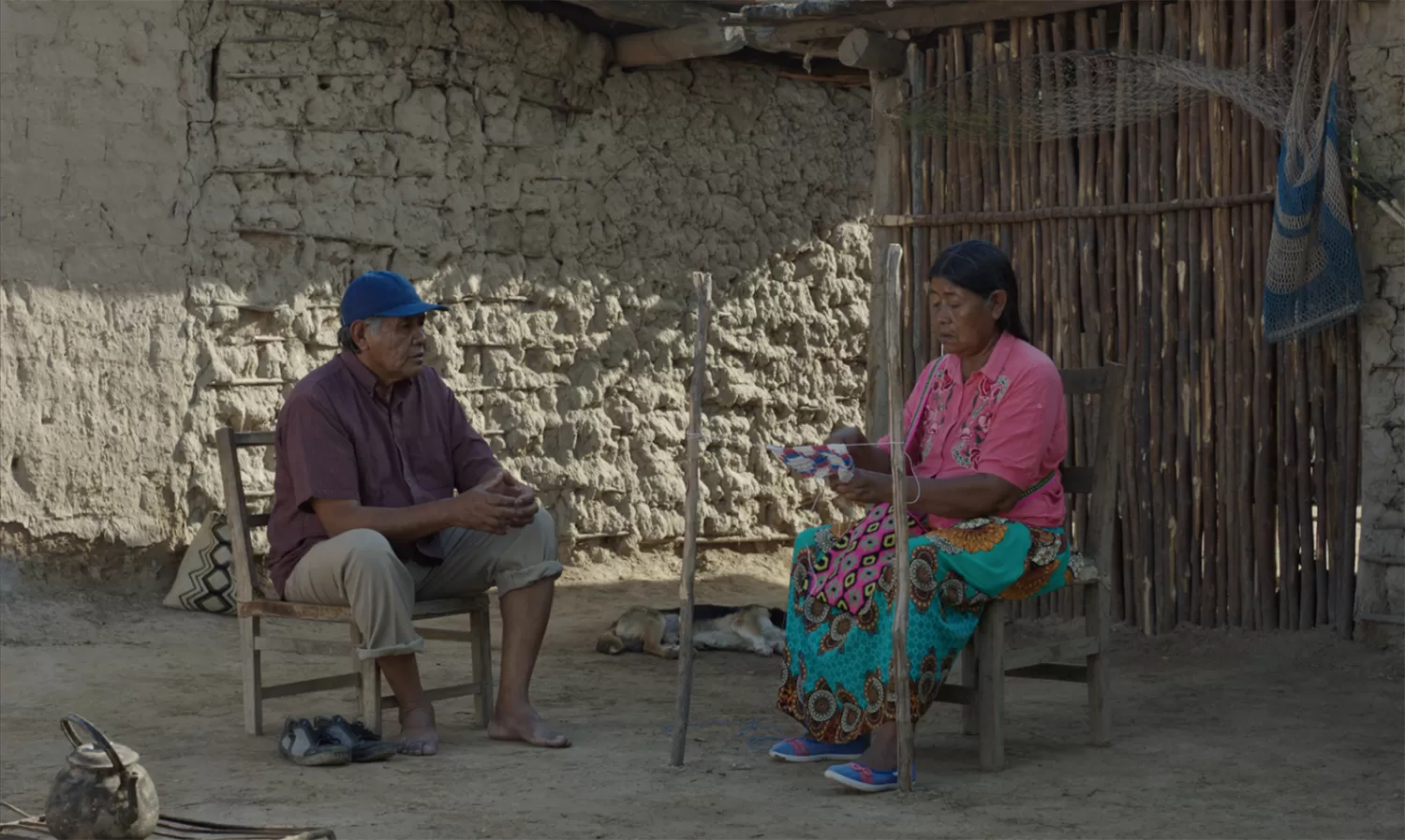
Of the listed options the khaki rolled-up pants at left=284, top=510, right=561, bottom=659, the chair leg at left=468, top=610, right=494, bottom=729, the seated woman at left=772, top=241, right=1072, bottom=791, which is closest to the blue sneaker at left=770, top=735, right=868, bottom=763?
the seated woman at left=772, top=241, right=1072, bottom=791

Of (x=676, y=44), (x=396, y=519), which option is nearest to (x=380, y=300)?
(x=396, y=519)

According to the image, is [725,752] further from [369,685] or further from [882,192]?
[882,192]

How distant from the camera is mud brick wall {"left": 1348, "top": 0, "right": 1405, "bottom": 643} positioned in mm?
5723

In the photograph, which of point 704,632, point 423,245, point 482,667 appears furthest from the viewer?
point 423,245

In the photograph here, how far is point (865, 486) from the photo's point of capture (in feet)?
13.9

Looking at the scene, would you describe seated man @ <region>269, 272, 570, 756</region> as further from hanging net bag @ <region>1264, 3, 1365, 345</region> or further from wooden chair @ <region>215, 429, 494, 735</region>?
hanging net bag @ <region>1264, 3, 1365, 345</region>

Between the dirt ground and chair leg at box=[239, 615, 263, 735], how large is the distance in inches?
2.1

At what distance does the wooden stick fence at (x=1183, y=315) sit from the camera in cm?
598

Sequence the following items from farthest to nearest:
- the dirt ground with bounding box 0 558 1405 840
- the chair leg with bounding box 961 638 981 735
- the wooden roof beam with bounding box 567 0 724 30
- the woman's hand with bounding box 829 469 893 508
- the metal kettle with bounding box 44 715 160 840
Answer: the wooden roof beam with bounding box 567 0 724 30
the chair leg with bounding box 961 638 981 735
the woman's hand with bounding box 829 469 893 508
the dirt ground with bounding box 0 558 1405 840
the metal kettle with bounding box 44 715 160 840

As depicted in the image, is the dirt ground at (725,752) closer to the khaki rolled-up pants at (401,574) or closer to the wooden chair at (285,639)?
the wooden chair at (285,639)

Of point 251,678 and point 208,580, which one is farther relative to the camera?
point 208,580

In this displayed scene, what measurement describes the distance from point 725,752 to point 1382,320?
284 centimetres

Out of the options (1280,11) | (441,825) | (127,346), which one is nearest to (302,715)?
(441,825)

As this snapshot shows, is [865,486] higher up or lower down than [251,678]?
higher up
